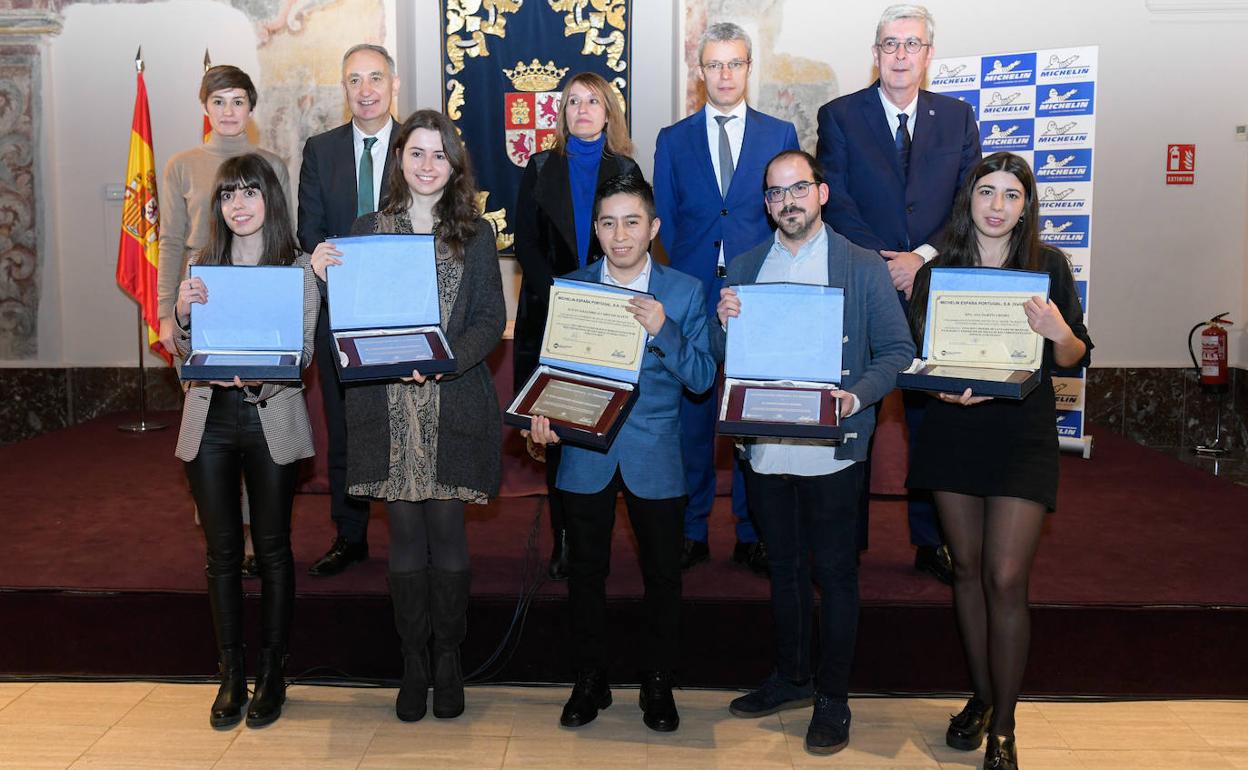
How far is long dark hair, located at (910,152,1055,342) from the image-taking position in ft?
9.12

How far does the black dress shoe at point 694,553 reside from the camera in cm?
377

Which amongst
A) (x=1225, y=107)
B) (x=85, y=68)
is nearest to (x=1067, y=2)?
(x=1225, y=107)

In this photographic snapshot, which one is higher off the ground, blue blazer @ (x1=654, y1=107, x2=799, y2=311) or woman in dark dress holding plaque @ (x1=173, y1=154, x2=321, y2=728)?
blue blazer @ (x1=654, y1=107, x2=799, y2=311)

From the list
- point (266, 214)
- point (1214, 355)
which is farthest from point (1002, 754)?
point (1214, 355)

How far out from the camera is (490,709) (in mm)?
3318

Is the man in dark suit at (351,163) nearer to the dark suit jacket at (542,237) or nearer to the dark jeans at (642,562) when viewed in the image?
the dark suit jacket at (542,237)

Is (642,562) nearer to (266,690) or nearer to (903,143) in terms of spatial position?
(266,690)

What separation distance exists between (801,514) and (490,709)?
1.12 m

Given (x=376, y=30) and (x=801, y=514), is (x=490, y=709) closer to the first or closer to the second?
(x=801, y=514)

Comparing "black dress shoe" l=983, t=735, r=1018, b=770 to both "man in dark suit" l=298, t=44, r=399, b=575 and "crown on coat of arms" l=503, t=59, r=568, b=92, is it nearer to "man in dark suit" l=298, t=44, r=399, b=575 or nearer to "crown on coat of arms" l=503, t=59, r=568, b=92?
"man in dark suit" l=298, t=44, r=399, b=575

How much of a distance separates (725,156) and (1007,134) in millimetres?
2773

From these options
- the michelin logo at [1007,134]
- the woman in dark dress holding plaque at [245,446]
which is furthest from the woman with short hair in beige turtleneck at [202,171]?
the michelin logo at [1007,134]

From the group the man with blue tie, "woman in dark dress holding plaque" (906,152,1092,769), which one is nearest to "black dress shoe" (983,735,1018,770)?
"woman in dark dress holding plaque" (906,152,1092,769)

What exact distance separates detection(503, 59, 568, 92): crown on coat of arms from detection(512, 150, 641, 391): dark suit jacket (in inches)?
133
